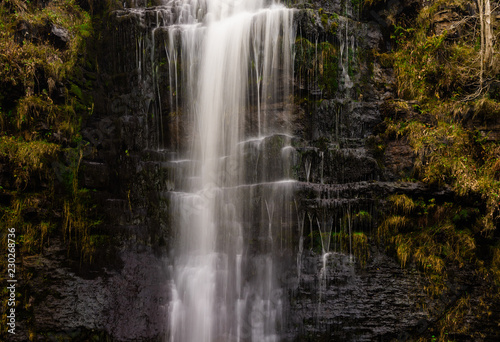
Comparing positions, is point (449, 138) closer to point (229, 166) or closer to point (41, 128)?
point (229, 166)

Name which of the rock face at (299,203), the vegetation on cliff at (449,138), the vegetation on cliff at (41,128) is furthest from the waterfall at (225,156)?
the vegetation on cliff at (449,138)

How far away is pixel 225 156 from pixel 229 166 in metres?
0.30

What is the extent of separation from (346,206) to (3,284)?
6.33 meters

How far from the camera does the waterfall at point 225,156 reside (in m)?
6.31

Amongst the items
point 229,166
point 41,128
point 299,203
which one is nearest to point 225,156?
point 229,166

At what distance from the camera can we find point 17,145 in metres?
6.48

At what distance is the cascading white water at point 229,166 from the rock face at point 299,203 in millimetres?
332

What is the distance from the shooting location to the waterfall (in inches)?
249

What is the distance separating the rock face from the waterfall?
0.25 m

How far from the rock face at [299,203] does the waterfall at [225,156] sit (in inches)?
9.7

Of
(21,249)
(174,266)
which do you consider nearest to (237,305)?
(174,266)

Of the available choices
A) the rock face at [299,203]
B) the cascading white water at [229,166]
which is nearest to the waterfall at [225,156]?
the cascading white water at [229,166]

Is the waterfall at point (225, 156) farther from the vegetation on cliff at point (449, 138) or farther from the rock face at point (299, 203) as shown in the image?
the vegetation on cliff at point (449, 138)

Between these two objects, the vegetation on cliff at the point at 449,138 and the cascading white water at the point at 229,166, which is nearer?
the vegetation on cliff at the point at 449,138
